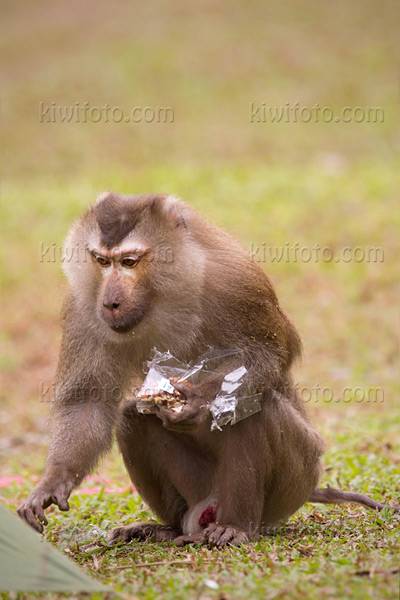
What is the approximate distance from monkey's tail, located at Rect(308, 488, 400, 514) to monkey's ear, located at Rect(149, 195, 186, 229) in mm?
1892

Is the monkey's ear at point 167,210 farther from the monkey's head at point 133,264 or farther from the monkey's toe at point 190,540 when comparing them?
the monkey's toe at point 190,540

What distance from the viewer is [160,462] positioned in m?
5.05

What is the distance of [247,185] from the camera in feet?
51.8

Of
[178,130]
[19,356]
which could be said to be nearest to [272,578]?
[19,356]

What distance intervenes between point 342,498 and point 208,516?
0.91 meters

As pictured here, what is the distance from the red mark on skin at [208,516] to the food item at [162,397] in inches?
30.6

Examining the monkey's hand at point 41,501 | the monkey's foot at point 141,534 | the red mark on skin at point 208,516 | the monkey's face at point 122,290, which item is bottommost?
the monkey's foot at point 141,534

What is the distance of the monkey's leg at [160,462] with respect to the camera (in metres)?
4.97

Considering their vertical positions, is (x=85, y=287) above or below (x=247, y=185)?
below

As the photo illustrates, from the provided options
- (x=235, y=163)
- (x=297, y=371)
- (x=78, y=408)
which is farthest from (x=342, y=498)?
(x=235, y=163)

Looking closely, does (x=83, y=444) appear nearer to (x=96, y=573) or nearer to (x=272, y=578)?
(x=96, y=573)

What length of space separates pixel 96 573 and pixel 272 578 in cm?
90

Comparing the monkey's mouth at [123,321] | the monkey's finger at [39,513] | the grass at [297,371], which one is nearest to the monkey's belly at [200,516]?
the grass at [297,371]

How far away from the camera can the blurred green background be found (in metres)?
9.50
